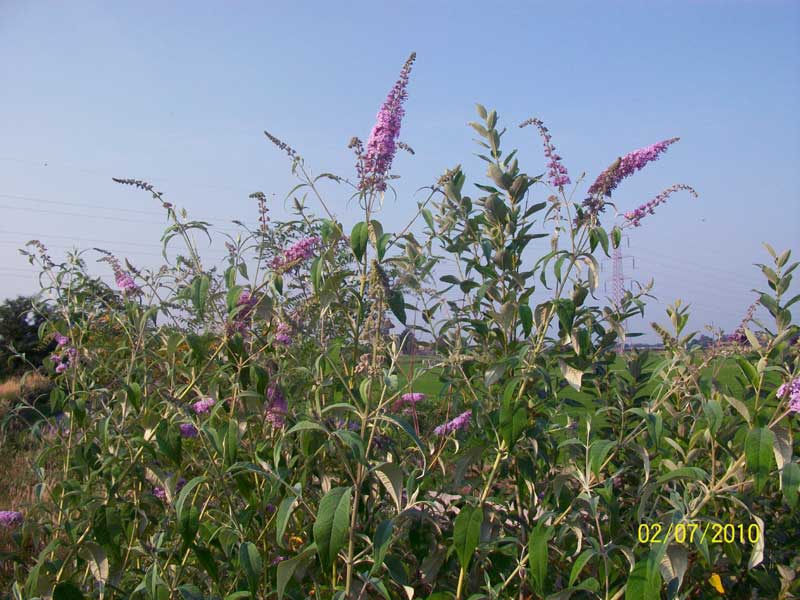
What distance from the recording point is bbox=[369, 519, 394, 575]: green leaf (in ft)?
4.94

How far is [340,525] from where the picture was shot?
4.80ft

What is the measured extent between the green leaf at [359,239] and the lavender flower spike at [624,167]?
0.80 m

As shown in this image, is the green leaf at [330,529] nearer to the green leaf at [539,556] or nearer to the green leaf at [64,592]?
the green leaf at [539,556]

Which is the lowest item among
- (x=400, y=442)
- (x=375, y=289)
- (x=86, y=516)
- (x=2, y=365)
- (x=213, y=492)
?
(x=2, y=365)

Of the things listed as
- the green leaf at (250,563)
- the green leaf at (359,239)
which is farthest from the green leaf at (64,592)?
the green leaf at (359,239)

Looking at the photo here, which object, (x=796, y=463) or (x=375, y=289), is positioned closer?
(x=796, y=463)

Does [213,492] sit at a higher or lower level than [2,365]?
higher

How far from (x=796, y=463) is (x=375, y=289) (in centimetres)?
110

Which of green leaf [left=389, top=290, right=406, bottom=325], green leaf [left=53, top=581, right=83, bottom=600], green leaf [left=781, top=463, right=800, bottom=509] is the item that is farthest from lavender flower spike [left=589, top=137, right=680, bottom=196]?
green leaf [left=53, top=581, right=83, bottom=600]

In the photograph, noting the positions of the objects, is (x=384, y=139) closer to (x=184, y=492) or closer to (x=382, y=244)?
(x=382, y=244)

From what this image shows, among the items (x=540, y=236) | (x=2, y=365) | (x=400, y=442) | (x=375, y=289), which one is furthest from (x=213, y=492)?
(x=2, y=365)

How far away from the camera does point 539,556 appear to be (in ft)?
5.12

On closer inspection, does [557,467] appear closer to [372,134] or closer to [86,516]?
[372,134]

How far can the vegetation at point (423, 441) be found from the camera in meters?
1.71
